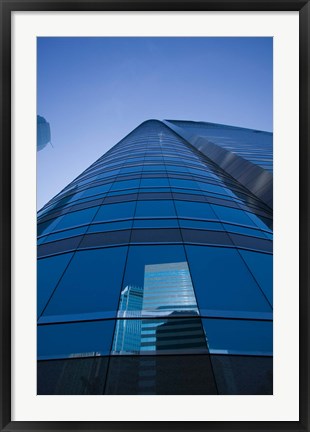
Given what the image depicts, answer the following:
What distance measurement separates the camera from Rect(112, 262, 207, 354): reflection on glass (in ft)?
18.9

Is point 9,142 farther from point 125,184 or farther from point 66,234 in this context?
point 125,184

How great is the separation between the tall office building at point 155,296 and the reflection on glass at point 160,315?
0.8 inches

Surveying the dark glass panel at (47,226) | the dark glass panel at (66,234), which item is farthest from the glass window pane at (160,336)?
the dark glass panel at (47,226)

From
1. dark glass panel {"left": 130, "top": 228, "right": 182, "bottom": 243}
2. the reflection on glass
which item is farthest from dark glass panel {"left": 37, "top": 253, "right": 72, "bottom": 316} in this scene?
dark glass panel {"left": 130, "top": 228, "right": 182, "bottom": 243}

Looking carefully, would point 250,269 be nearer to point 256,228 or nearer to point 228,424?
point 256,228

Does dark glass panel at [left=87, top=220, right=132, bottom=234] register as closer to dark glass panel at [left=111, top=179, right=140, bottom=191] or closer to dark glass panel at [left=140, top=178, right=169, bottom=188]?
dark glass panel at [left=111, top=179, right=140, bottom=191]

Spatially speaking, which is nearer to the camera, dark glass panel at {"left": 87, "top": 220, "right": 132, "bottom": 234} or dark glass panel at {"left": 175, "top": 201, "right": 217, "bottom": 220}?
dark glass panel at {"left": 87, "top": 220, "right": 132, "bottom": 234}

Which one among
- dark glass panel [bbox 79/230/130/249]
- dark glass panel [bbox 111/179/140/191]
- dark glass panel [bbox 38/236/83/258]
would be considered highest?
dark glass panel [bbox 111/179/140/191]

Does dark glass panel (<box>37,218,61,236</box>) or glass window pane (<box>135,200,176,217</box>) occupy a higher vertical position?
glass window pane (<box>135,200,176,217</box>)

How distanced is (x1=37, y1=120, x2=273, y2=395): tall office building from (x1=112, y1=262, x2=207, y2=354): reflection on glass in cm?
2

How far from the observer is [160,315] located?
21.4 feet

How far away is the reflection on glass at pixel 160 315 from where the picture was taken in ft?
18.9

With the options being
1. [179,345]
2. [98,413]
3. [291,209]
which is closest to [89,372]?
[179,345]

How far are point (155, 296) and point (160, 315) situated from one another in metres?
0.54
